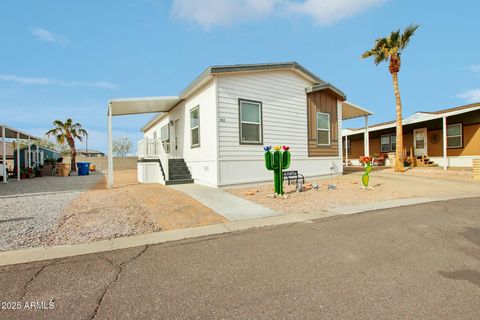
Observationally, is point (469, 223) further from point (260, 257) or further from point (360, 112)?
point (360, 112)

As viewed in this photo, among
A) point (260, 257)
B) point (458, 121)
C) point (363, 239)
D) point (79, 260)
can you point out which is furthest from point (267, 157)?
point (458, 121)

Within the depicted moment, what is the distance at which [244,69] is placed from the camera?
403 inches

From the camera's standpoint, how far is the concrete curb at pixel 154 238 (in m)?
3.71

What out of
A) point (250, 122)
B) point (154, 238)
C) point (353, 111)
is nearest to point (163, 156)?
point (250, 122)

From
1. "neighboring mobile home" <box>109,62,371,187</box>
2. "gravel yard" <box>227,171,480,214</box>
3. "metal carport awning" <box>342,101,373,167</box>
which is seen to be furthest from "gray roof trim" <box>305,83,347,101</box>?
"gravel yard" <box>227,171,480,214</box>

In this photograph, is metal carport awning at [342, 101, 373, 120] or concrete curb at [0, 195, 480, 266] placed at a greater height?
metal carport awning at [342, 101, 373, 120]

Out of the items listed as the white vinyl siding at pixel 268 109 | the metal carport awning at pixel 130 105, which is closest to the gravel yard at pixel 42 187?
the metal carport awning at pixel 130 105

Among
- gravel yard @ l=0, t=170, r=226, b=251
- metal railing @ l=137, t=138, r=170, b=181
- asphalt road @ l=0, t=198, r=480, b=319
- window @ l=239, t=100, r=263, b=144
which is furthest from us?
metal railing @ l=137, t=138, r=170, b=181

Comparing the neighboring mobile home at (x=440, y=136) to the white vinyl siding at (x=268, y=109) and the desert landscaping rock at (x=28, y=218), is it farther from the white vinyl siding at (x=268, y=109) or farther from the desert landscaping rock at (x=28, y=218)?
the desert landscaping rock at (x=28, y=218)

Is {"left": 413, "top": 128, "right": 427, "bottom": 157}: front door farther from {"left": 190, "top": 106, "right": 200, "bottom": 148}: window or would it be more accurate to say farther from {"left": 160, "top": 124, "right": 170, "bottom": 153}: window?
{"left": 160, "top": 124, "right": 170, "bottom": 153}: window

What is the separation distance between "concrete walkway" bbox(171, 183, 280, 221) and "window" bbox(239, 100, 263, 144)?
279 cm

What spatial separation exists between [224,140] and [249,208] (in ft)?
12.7

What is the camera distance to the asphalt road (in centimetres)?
238

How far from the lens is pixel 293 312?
2.34 metres
